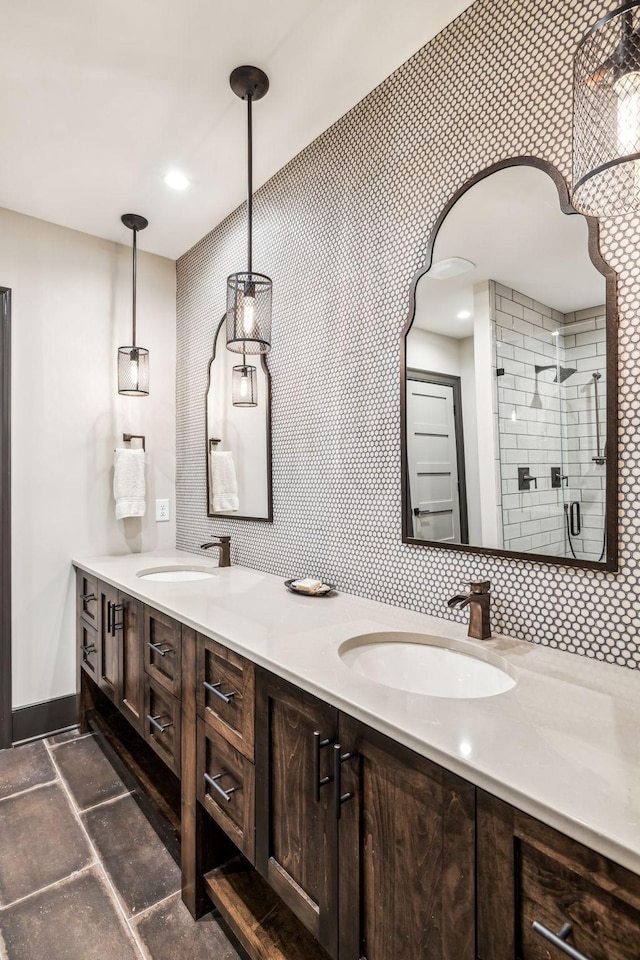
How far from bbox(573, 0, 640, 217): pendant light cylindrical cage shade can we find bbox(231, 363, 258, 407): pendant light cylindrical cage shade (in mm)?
1602

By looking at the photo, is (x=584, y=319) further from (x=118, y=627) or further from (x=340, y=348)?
(x=118, y=627)

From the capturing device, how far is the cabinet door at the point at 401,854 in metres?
0.72

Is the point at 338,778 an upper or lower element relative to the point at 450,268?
lower

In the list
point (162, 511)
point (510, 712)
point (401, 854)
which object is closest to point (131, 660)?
point (162, 511)

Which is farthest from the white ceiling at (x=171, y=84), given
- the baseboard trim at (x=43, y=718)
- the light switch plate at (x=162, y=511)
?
the baseboard trim at (x=43, y=718)

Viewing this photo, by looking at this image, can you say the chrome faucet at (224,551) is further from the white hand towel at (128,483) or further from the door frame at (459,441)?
the door frame at (459,441)

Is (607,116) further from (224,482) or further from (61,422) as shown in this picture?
(61,422)

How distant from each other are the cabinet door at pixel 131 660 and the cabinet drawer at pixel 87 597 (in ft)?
1.24

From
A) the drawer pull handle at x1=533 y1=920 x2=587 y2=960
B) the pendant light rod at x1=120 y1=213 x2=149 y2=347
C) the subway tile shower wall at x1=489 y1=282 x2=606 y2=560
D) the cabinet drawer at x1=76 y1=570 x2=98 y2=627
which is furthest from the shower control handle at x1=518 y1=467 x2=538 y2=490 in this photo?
the pendant light rod at x1=120 y1=213 x2=149 y2=347

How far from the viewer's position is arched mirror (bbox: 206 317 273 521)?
2270 millimetres

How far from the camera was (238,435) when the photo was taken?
245cm

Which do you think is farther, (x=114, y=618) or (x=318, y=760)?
(x=114, y=618)

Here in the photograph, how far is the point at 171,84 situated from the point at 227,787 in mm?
2286

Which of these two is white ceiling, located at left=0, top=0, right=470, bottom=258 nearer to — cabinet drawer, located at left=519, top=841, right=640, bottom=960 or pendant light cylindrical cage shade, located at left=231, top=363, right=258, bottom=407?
pendant light cylindrical cage shade, located at left=231, top=363, right=258, bottom=407
